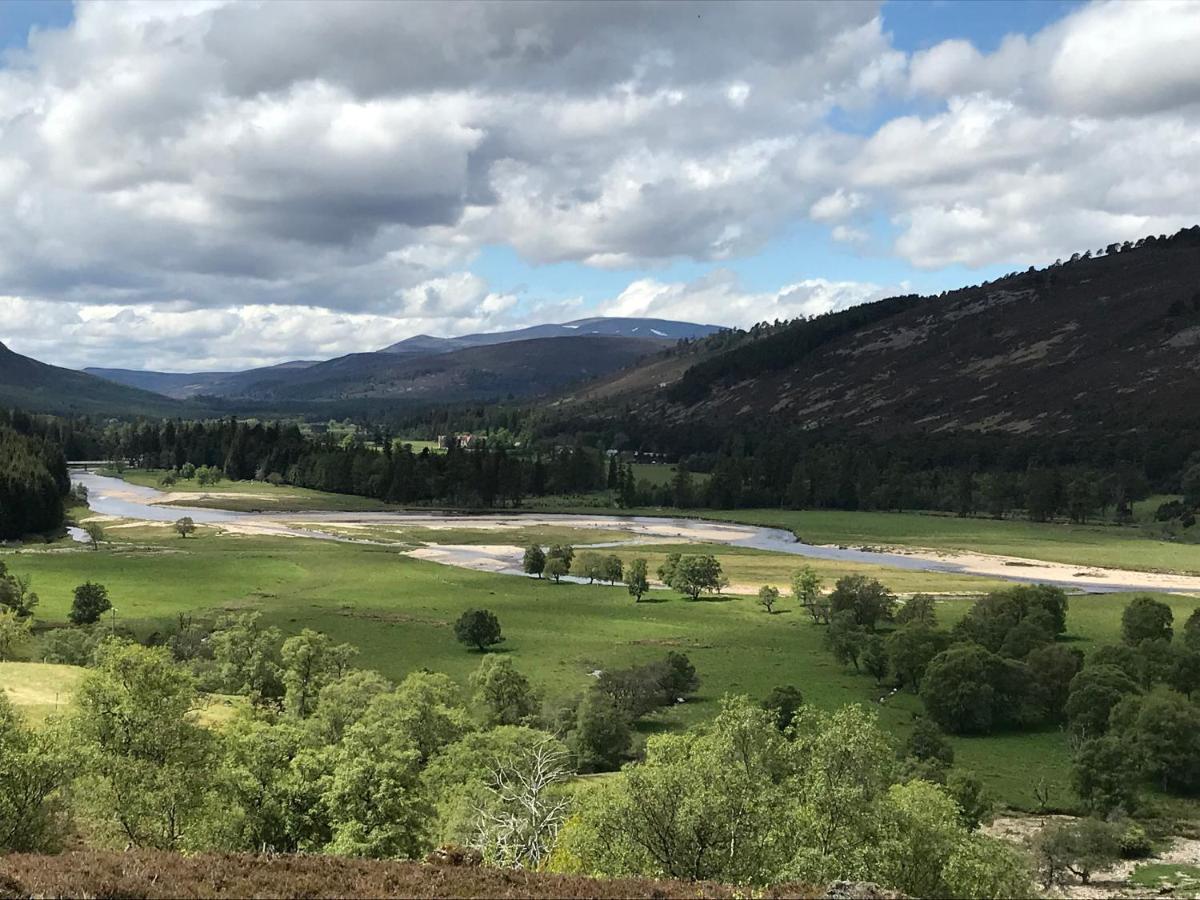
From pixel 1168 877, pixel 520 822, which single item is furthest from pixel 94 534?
pixel 1168 877

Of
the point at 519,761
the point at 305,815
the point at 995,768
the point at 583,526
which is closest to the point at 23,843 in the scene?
the point at 305,815

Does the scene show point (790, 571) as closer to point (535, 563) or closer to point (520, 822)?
point (535, 563)

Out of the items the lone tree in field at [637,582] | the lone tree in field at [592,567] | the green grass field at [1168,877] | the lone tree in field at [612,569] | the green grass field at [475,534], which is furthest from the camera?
the green grass field at [475,534]

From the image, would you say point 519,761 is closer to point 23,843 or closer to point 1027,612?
point 23,843

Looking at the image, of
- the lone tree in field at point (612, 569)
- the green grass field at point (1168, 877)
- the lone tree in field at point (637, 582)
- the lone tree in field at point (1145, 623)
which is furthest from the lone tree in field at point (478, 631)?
the lone tree in field at point (1145, 623)

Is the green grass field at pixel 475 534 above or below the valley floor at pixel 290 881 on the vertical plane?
below

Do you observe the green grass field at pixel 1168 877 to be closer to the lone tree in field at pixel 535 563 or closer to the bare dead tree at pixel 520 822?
the bare dead tree at pixel 520 822

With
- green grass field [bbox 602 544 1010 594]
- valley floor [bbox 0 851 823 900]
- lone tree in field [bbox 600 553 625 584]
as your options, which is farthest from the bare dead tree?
green grass field [bbox 602 544 1010 594]
